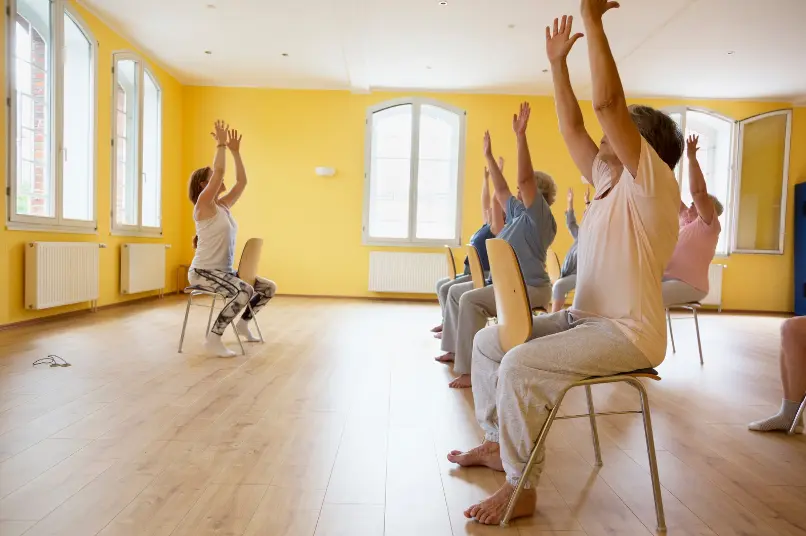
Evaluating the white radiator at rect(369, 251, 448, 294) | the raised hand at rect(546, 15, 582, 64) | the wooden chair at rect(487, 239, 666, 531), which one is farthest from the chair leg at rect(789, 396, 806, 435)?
the white radiator at rect(369, 251, 448, 294)

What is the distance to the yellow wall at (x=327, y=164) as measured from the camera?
8664 millimetres

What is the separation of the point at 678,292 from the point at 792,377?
1.33 m

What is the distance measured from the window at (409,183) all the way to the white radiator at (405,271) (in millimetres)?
283

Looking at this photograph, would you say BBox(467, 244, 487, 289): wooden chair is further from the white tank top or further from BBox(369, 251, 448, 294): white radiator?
BBox(369, 251, 448, 294): white radiator

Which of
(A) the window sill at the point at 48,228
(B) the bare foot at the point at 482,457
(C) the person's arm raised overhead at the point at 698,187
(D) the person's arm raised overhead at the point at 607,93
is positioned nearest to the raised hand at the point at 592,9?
(D) the person's arm raised overhead at the point at 607,93

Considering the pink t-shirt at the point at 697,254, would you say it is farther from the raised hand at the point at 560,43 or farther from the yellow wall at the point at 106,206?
the yellow wall at the point at 106,206

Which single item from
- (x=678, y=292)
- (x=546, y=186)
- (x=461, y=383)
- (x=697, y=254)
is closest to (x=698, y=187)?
(x=697, y=254)

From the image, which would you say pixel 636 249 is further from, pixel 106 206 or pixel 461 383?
pixel 106 206

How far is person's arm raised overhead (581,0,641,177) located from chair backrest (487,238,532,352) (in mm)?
440

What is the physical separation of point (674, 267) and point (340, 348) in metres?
2.41

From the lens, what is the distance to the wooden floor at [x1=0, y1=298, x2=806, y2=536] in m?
1.62

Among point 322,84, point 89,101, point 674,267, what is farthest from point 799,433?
point 322,84

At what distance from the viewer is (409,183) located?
28.8 ft

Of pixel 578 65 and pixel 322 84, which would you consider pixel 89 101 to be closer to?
pixel 322 84
